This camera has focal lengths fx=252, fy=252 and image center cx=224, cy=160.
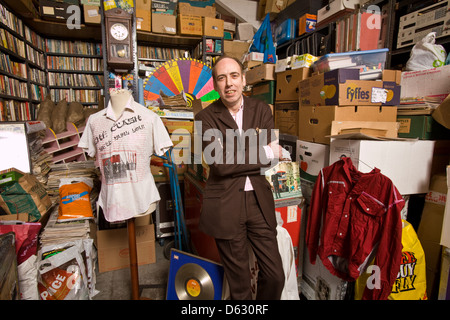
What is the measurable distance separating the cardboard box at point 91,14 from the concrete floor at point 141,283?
356 cm

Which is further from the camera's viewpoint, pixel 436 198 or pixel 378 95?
pixel 378 95

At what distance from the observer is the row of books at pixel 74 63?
4332 millimetres

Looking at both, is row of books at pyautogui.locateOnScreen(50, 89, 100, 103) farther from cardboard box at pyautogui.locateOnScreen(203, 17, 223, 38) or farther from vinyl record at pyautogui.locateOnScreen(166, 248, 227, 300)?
vinyl record at pyautogui.locateOnScreen(166, 248, 227, 300)

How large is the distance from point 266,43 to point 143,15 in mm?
2498

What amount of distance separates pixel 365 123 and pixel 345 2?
1.85 meters

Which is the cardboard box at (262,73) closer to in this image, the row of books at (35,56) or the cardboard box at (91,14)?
the cardboard box at (91,14)

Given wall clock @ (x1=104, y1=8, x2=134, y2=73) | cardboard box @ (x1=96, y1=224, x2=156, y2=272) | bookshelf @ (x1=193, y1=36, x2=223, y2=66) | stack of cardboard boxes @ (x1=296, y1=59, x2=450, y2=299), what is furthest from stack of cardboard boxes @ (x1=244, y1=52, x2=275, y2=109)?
bookshelf @ (x1=193, y1=36, x2=223, y2=66)

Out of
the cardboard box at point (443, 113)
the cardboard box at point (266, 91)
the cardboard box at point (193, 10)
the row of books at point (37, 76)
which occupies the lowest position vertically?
the cardboard box at point (443, 113)

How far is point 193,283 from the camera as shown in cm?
148

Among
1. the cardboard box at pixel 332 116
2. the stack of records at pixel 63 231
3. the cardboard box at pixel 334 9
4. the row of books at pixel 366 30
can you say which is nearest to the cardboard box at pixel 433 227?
the cardboard box at pixel 332 116

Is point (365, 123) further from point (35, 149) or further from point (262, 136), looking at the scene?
point (35, 149)

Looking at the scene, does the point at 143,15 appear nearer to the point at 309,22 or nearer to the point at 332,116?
the point at 309,22

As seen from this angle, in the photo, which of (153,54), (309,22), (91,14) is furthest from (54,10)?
(309,22)

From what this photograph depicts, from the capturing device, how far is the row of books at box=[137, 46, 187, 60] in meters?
4.63
